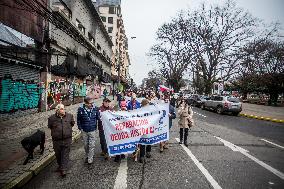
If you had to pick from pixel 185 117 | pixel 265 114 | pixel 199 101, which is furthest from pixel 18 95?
pixel 199 101

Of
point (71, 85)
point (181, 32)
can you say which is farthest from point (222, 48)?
point (71, 85)

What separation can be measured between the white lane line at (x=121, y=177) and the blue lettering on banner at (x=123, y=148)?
36 cm

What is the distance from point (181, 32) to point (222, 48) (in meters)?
7.37

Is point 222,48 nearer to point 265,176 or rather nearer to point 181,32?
point 181,32

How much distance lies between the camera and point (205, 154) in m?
8.48

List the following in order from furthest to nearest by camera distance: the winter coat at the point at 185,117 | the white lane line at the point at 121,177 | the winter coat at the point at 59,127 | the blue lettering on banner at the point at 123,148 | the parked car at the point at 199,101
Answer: the parked car at the point at 199,101 < the winter coat at the point at 185,117 < the blue lettering on banner at the point at 123,148 < the winter coat at the point at 59,127 < the white lane line at the point at 121,177

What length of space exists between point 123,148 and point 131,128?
61 centimetres

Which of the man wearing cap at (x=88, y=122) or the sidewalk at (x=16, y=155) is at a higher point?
the man wearing cap at (x=88, y=122)

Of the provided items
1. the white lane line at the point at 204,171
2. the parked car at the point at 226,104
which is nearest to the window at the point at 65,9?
the white lane line at the point at 204,171

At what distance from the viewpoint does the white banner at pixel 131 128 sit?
24.4ft

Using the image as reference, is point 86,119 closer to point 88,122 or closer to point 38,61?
point 88,122

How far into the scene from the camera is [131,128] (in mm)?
7695

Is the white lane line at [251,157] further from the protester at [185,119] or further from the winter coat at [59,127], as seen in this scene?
the winter coat at [59,127]

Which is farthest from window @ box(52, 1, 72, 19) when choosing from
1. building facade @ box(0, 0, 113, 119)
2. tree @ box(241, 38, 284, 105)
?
tree @ box(241, 38, 284, 105)
